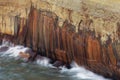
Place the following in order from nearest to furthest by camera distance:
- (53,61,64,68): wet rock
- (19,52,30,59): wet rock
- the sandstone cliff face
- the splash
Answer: the sandstone cliff face
(53,61,64,68): wet rock
the splash
(19,52,30,59): wet rock

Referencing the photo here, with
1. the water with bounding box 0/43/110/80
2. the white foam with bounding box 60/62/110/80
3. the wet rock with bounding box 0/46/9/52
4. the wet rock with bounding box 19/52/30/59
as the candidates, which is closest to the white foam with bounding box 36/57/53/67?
the water with bounding box 0/43/110/80

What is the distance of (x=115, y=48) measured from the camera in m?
10.7

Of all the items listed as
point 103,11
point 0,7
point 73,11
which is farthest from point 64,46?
point 0,7

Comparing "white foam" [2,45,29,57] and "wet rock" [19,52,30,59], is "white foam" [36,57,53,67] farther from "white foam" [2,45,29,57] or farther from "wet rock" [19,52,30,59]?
"white foam" [2,45,29,57]

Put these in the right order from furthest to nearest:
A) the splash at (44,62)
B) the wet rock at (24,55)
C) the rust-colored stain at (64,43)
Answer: the wet rock at (24,55) < the splash at (44,62) < the rust-colored stain at (64,43)

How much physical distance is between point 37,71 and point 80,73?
4.40 ft

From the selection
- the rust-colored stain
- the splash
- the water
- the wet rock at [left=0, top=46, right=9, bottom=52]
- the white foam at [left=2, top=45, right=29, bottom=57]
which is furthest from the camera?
the wet rock at [left=0, top=46, right=9, bottom=52]

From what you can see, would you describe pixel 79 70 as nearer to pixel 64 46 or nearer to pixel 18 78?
pixel 64 46

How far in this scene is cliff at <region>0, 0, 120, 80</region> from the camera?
10.8 m

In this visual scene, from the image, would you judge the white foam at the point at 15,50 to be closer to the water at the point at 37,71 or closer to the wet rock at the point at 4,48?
the wet rock at the point at 4,48


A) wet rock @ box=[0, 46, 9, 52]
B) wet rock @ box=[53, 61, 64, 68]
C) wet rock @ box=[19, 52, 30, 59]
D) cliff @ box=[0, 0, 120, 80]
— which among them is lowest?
wet rock @ box=[53, 61, 64, 68]

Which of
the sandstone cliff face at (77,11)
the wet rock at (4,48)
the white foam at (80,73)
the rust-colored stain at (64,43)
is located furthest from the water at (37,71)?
the sandstone cliff face at (77,11)

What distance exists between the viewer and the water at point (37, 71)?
1141 centimetres

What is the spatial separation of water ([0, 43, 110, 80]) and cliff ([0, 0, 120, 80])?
28cm
